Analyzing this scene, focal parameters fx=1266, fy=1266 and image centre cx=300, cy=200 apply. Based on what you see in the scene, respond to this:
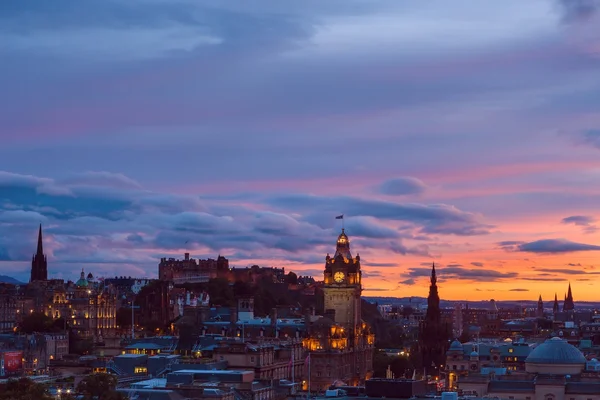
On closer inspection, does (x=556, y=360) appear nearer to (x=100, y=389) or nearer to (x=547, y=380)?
(x=547, y=380)

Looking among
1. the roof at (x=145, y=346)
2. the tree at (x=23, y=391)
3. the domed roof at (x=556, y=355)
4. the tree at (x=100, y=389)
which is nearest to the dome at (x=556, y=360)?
the domed roof at (x=556, y=355)

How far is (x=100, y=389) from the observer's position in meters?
124

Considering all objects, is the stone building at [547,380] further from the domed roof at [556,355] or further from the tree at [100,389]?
the tree at [100,389]

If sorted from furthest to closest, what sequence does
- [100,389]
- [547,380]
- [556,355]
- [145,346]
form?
[145,346] < [556,355] < [547,380] < [100,389]

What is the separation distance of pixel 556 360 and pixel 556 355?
940mm

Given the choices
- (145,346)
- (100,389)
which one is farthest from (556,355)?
(145,346)

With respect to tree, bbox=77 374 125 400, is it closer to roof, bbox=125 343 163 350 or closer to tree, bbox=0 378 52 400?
tree, bbox=0 378 52 400

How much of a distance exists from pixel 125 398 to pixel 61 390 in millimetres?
22672

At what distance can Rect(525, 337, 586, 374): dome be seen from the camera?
161 m

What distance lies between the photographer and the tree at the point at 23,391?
11226cm

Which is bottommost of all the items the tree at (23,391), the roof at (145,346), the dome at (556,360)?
the tree at (23,391)

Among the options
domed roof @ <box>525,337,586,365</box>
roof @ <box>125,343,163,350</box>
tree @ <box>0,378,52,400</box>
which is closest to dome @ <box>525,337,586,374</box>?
domed roof @ <box>525,337,586,365</box>

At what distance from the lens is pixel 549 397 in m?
148

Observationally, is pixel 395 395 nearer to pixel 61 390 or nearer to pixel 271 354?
pixel 61 390
